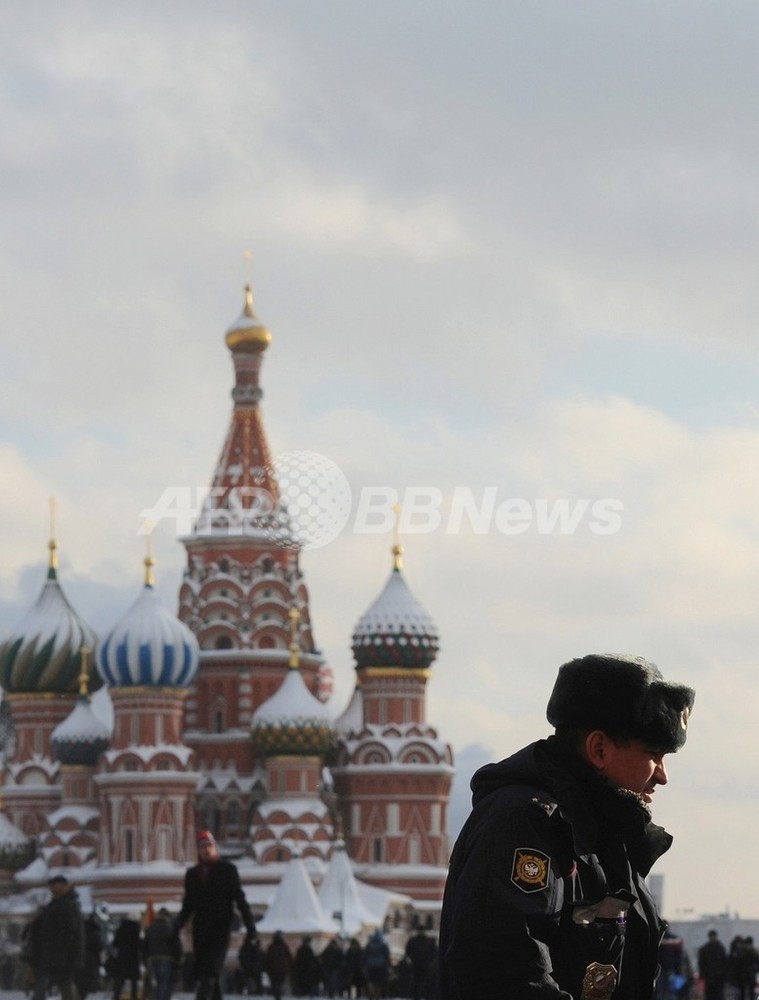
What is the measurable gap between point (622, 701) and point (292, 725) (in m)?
53.8

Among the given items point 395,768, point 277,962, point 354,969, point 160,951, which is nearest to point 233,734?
point 395,768

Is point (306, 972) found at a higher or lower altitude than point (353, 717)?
lower

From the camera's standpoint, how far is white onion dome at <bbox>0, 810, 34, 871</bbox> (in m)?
61.2

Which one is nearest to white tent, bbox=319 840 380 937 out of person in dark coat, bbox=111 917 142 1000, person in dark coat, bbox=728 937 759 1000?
person in dark coat, bbox=728 937 759 1000

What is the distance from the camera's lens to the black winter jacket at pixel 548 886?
348 centimetres

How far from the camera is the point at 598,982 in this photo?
11.9ft

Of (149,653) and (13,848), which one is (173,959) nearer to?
(149,653)

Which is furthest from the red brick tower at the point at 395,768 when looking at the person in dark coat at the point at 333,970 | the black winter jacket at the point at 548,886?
the black winter jacket at the point at 548,886

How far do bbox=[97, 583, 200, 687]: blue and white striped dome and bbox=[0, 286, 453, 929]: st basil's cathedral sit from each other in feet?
0.15

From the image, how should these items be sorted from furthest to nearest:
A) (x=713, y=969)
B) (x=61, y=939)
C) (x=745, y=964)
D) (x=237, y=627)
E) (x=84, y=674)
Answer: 1. (x=84, y=674)
2. (x=237, y=627)
3. (x=713, y=969)
4. (x=745, y=964)
5. (x=61, y=939)

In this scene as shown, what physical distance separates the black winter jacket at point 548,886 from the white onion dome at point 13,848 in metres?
58.4

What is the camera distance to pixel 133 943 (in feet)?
64.7

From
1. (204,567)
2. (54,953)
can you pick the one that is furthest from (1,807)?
(54,953)

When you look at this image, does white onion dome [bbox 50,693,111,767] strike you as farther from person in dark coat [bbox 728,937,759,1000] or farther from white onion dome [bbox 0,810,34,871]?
person in dark coat [bbox 728,937,759,1000]
